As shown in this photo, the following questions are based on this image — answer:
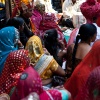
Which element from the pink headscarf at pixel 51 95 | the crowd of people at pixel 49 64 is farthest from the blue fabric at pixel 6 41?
the pink headscarf at pixel 51 95

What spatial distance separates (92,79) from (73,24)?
519 cm

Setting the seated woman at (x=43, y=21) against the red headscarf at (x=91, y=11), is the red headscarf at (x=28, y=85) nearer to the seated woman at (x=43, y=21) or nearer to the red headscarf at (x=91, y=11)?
the red headscarf at (x=91, y=11)

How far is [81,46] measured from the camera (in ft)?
12.9

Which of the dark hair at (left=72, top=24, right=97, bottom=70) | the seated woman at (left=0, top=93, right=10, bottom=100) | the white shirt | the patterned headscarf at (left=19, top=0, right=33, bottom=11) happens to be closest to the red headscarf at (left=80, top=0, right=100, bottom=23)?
the dark hair at (left=72, top=24, right=97, bottom=70)

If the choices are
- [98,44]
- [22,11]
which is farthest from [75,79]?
[22,11]

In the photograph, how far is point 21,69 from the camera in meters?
3.32

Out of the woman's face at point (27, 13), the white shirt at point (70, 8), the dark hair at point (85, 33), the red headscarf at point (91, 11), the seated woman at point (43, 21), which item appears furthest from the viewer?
the white shirt at point (70, 8)

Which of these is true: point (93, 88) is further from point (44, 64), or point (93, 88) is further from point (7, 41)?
point (7, 41)

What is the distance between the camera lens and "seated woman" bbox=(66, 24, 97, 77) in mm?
3918

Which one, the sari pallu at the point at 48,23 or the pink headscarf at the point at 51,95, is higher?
the pink headscarf at the point at 51,95

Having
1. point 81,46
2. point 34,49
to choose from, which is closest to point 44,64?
point 34,49

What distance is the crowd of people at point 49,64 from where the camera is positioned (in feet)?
8.79

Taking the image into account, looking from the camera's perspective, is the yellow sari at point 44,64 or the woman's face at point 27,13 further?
the woman's face at point 27,13

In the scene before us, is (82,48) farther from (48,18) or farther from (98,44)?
(48,18)
